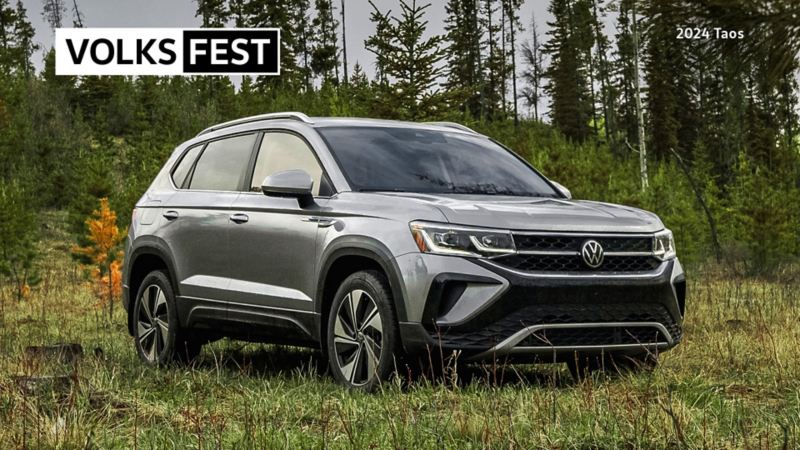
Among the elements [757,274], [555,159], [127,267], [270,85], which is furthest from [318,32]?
[127,267]

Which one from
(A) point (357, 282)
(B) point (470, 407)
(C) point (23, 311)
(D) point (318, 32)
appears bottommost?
(C) point (23, 311)

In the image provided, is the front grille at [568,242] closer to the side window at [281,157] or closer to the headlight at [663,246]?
the headlight at [663,246]

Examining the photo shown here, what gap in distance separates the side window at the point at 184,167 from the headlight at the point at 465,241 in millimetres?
3396

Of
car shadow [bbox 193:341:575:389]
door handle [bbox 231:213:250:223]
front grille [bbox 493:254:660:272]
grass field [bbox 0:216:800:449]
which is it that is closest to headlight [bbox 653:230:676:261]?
front grille [bbox 493:254:660:272]

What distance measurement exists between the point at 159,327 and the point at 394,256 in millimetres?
3198

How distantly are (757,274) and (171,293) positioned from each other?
20213mm

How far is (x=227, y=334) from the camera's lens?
25.2 ft

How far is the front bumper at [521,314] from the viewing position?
225 inches

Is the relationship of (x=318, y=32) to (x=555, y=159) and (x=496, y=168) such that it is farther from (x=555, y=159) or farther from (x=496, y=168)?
(x=496, y=168)

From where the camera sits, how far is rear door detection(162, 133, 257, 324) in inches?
298

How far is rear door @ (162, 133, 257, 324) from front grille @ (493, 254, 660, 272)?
2.52 meters

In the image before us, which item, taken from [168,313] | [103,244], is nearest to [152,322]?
[168,313]

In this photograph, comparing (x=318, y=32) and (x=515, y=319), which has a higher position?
(x=318, y=32)

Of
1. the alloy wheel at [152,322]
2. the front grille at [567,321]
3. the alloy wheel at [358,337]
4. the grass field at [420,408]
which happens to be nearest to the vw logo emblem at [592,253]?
the front grille at [567,321]
